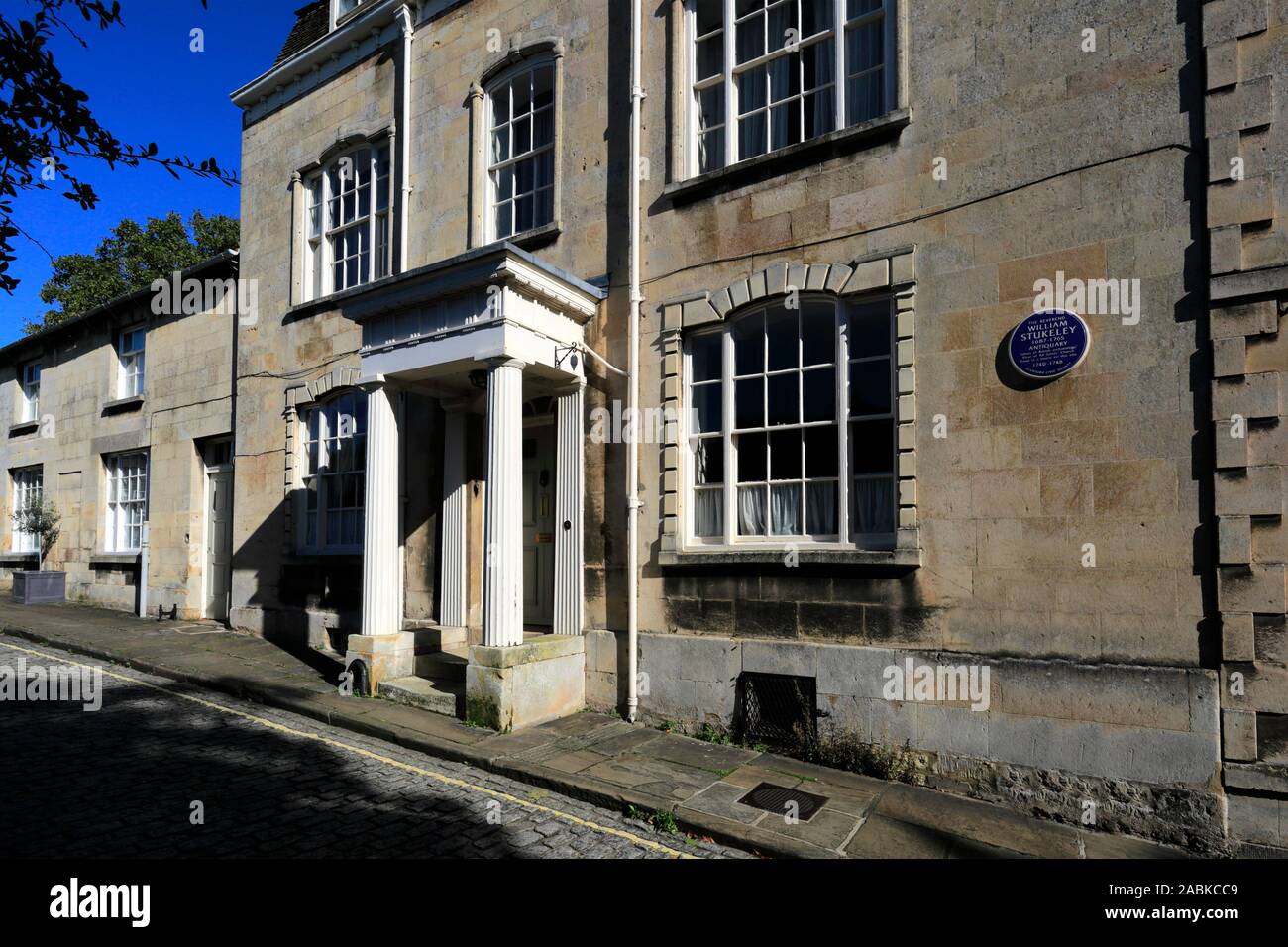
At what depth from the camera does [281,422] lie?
12.4 m

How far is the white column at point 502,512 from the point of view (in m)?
7.50

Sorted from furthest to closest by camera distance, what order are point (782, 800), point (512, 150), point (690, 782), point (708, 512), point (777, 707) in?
point (512, 150) < point (708, 512) < point (777, 707) < point (690, 782) < point (782, 800)

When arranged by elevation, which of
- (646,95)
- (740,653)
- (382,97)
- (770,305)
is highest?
(382,97)

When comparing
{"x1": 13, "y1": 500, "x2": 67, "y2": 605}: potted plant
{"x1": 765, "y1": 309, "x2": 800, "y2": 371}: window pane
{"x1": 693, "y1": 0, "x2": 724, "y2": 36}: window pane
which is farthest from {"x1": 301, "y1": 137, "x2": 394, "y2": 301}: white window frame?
{"x1": 13, "y1": 500, "x2": 67, "y2": 605}: potted plant

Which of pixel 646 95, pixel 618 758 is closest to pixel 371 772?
pixel 618 758

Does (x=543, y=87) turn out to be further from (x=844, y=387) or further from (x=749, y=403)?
(x=844, y=387)

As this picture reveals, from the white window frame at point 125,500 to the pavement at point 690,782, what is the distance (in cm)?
801

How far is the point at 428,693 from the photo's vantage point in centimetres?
813

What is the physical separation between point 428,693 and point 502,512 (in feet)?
7.29

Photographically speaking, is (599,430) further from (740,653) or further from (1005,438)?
(1005,438)

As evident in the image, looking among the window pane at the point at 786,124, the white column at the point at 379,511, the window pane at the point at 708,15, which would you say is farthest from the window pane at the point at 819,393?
the white column at the point at 379,511

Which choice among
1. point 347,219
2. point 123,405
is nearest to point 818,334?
point 347,219

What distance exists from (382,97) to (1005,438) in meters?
10.2

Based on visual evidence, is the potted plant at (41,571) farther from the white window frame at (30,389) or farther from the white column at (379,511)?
the white column at (379,511)
